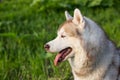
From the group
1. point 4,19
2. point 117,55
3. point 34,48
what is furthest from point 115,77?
point 4,19

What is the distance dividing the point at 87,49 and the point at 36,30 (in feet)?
12.4

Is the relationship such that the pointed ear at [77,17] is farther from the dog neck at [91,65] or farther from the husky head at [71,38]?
the dog neck at [91,65]

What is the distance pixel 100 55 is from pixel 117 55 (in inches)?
10.6

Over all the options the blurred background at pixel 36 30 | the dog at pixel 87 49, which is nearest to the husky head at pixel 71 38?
the dog at pixel 87 49

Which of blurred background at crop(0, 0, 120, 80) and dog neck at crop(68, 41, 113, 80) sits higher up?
dog neck at crop(68, 41, 113, 80)

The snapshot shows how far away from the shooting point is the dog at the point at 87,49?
5480mm

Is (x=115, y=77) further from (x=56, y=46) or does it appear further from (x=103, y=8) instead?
(x=103, y=8)

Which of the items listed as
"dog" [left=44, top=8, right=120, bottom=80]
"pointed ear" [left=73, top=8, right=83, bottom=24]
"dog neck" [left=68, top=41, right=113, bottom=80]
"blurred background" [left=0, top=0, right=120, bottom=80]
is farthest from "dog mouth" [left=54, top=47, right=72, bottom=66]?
"blurred background" [left=0, top=0, right=120, bottom=80]

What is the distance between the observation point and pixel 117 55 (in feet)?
18.7

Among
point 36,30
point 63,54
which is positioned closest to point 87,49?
point 63,54

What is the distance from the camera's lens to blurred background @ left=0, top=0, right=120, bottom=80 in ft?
22.7

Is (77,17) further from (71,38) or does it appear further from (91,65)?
(91,65)

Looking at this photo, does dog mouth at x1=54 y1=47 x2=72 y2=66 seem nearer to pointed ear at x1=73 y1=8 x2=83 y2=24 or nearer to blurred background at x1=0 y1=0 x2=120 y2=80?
pointed ear at x1=73 y1=8 x2=83 y2=24

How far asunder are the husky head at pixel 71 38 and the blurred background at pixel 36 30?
41.9 inches
